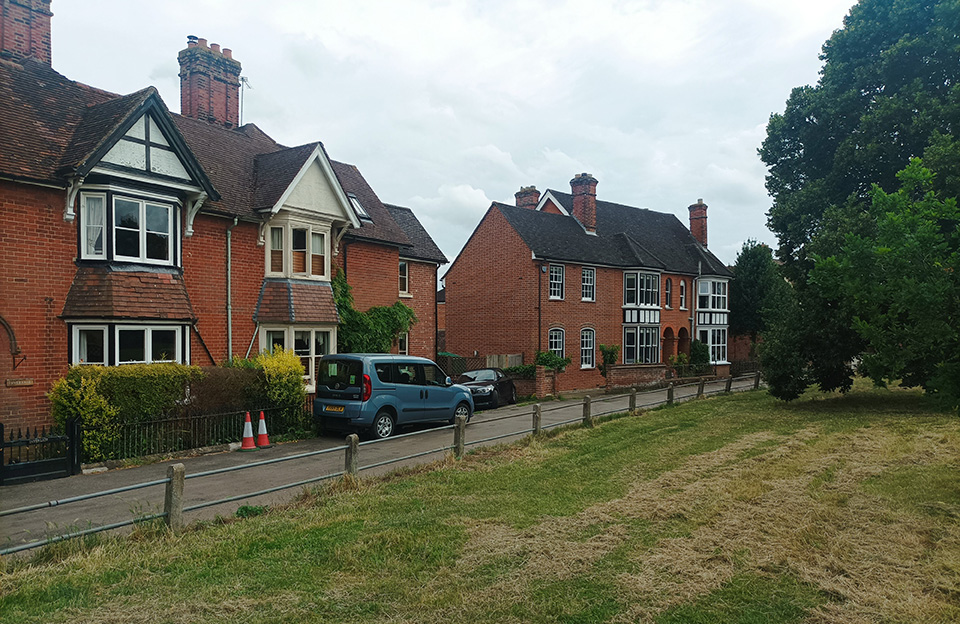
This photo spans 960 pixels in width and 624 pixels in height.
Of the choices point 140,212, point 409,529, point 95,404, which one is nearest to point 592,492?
point 409,529

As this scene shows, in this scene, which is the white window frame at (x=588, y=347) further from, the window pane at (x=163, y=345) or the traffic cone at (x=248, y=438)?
the window pane at (x=163, y=345)

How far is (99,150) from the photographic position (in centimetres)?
1476

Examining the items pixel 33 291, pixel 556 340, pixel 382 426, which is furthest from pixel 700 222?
pixel 33 291

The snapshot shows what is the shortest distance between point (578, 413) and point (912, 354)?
13.1m

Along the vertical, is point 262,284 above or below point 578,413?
above

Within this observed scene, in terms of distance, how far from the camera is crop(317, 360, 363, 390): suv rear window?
51.6 ft

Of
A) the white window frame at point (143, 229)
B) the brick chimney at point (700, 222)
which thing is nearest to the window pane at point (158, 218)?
the white window frame at point (143, 229)

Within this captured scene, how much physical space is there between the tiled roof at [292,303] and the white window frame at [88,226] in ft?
15.3

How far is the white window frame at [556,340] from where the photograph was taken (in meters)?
31.6

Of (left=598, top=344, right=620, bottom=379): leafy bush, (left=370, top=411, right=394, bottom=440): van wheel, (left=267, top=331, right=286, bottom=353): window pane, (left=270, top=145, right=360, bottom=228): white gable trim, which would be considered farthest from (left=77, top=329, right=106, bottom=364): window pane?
(left=598, top=344, right=620, bottom=379): leafy bush

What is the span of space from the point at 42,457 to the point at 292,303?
8186 mm

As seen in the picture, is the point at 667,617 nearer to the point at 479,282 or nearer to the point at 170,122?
the point at 170,122

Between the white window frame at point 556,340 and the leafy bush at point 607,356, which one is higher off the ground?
the white window frame at point 556,340

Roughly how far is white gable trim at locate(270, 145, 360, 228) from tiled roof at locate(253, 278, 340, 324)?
2.27m
